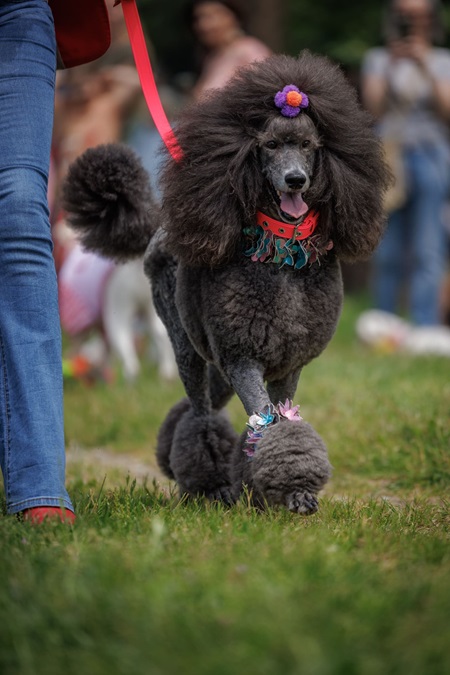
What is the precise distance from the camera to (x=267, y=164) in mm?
3311

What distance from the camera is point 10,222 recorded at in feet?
10.5

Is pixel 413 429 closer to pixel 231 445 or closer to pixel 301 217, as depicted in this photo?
pixel 231 445

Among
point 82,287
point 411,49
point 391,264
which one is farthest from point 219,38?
point 391,264

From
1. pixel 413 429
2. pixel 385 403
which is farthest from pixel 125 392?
pixel 413 429

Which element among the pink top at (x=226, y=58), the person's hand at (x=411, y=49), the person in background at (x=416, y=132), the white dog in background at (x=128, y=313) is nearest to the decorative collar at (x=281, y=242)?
the white dog in background at (x=128, y=313)

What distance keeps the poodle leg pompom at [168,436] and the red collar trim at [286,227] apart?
3.42 ft

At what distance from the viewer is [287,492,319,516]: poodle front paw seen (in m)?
3.10

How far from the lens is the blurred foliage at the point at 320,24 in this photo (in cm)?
1502

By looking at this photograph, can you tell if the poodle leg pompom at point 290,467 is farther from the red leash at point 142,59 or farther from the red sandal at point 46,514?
the red leash at point 142,59

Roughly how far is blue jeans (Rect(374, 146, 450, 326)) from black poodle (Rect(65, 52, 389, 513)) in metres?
5.51

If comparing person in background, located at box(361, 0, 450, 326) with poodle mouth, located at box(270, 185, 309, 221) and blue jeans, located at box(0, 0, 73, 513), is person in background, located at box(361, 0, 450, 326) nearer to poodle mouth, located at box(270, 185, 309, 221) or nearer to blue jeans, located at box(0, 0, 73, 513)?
poodle mouth, located at box(270, 185, 309, 221)

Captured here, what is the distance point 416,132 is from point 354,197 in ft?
18.8

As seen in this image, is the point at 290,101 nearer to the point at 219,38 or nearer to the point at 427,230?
the point at 219,38

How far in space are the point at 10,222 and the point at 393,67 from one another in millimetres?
6248
